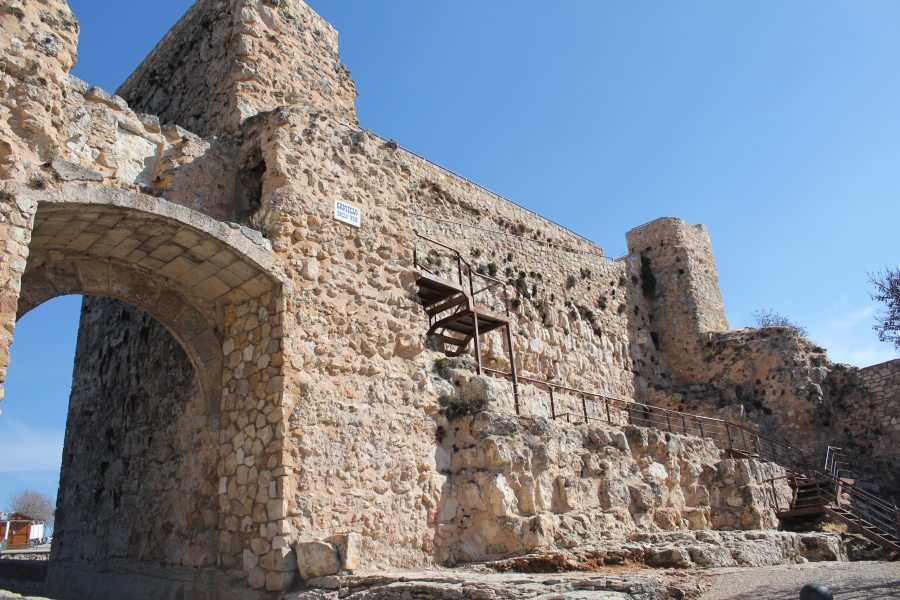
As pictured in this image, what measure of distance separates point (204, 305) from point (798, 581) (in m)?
8.37

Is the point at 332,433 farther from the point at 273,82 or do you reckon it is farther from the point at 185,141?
the point at 273,82

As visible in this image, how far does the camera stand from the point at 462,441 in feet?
31.6

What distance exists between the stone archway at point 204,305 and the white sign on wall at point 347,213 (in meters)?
1.30

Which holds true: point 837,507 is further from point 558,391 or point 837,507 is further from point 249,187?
point 249,187

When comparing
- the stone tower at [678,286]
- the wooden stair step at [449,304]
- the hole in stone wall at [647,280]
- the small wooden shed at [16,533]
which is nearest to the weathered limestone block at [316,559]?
the wooden stair step at [449,304]

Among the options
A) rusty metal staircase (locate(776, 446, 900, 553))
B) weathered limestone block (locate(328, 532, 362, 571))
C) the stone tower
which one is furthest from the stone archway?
the stone tower

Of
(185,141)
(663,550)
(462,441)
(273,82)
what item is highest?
(273,82)

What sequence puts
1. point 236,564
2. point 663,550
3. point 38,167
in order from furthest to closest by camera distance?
1. point 663,550
2. point 236,564
3. point 38,167

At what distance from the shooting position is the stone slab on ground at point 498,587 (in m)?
6.16

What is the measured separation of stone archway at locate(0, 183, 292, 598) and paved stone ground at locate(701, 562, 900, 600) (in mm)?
5089

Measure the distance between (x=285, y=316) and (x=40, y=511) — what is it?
8391 centimetres

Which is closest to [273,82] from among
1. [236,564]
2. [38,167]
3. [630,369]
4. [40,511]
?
[38,167]

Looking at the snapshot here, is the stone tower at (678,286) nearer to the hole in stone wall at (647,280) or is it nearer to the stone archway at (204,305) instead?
the hole in stone wall at (647,280)

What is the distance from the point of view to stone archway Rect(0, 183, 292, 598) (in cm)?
750
